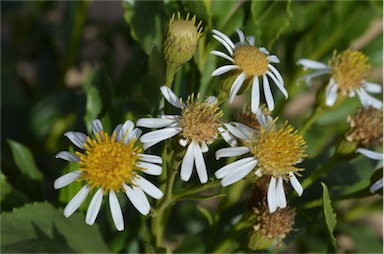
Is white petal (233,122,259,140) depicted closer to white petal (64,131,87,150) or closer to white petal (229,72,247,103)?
white petal (229,72,247,103)

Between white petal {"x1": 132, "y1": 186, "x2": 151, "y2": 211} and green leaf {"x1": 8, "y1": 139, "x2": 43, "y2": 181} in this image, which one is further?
green leaf {"x1": 8, "y1": 139, "x2": 43, "y2": 181}

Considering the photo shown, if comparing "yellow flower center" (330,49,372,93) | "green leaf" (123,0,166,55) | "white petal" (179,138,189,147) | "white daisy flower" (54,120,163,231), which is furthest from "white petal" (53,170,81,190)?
"yellow flower center" (330,49,372,93)

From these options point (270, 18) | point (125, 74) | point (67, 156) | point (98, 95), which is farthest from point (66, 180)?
point (125, 74)

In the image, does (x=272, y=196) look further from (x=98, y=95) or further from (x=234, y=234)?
(x=98, y=95)

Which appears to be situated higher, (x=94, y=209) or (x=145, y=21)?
(x=145, y=21)

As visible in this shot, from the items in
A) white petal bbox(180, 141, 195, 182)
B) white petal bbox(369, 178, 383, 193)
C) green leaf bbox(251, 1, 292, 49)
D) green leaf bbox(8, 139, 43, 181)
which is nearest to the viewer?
white petal bbox(180, 141, 195, 182)

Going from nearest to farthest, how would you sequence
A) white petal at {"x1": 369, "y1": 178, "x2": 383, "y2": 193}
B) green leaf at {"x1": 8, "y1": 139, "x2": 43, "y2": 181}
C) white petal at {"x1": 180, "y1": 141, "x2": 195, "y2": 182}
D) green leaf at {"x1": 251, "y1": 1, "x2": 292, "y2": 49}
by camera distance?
1. white petal at {"x1": 180, "y1": 141, "x2": 195, "y2": 182}
2. white petal at {"x1": 369, "y1": 178, "x2": 383, "y2": 193}
3. green leaf at {"x1": 251, "y1": 1, "x2": 292, "y2": 49}
4. green leaf at {"x1": 8, "y1": 139, "x2": 43, "y2": 181}

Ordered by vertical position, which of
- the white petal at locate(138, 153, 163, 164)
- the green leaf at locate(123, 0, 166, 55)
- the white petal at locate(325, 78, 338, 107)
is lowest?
the white petal at locate(325, 78, 338, 107)

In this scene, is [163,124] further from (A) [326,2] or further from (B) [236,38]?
(A) [326,2]

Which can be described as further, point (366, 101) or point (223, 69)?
point (366, 101)
